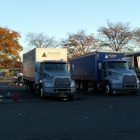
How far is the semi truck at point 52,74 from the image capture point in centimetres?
1745

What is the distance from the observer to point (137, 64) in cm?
3070

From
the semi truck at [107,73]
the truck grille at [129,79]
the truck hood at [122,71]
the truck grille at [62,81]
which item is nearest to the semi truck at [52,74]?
the truck grille at [62,81]

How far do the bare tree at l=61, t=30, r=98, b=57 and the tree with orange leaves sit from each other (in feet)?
37.0

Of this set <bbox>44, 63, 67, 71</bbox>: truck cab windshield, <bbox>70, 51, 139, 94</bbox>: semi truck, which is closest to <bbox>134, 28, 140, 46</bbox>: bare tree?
<bbox>70, 51, 139, 94</bbox>: semi truck

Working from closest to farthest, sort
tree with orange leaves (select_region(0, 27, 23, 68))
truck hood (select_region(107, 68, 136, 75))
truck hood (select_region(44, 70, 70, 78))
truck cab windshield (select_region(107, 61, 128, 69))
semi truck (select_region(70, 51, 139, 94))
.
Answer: truck hood (select_region(44, 70, 70, 78))
semi truck (select_region(70, 51, 139, 94))
truck hood (select_region(107, 68, 136, 75))
truck cab windshield (select_region(107, 61, 128, 69))
tree with orange leaves (select_region(0, 27, 23, 68))

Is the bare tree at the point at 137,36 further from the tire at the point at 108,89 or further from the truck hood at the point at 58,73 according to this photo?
the truck hood at the point at 58,73

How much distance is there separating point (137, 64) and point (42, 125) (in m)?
23.4

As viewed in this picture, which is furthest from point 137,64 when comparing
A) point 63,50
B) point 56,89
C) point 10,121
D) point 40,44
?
point 40,44

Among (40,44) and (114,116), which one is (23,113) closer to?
(114,116)

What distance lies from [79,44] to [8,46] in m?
15.7

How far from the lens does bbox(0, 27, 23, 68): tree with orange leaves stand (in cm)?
5238

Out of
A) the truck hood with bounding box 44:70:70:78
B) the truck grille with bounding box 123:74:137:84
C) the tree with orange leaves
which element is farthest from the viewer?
the tree with orange leaves

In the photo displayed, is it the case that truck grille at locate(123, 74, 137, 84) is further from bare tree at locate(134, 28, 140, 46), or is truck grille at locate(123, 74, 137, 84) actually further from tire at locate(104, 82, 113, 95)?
bare tree at locate(134, 28, 140, 46)

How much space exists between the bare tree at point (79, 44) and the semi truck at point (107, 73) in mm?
31451
